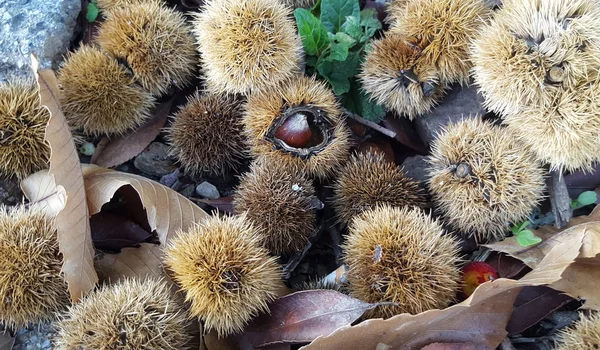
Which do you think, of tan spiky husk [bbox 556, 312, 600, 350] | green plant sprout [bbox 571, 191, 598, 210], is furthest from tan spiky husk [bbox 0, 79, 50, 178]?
green plant sprout [bbox 571, 191, 598, 210]

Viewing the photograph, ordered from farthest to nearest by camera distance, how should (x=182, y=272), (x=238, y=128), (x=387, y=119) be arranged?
(x=387, y=119)
(x=238, y=128)
(x=182, y=272)

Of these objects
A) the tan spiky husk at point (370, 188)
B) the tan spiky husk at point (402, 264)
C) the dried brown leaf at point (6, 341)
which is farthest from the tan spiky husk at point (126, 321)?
the tan spiky husk at point (370, 188)

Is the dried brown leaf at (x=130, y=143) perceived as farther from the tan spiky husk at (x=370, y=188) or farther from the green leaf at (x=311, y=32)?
the tan spiky husk at (x=370, y=188)

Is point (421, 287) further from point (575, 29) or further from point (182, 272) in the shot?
point (575, 29)

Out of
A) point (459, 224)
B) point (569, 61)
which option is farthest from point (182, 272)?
point (569, 61)

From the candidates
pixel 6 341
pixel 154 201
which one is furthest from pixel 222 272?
pixel 6 341

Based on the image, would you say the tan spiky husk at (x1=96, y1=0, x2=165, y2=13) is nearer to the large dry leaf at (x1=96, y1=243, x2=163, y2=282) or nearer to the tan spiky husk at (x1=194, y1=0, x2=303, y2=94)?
the tan spiky husk at (x1=194, y1=0, x2=303, y2=94)
